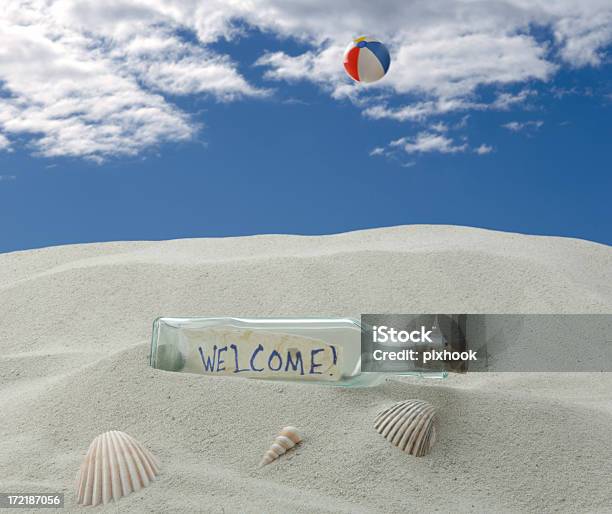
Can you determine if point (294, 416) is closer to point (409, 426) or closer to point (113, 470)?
point (409, 426)

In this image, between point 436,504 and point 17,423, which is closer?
point 436,504

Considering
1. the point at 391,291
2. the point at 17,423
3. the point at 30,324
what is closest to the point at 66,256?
the point at 30,324

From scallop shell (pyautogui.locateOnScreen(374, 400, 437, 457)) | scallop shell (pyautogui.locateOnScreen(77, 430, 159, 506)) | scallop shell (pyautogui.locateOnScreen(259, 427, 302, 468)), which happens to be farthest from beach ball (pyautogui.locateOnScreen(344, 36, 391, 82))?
scallop shell (pyautogui.locateOnScreen(77, 430, 159, 506))

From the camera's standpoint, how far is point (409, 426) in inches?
112

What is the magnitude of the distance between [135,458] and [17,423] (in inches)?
37.0

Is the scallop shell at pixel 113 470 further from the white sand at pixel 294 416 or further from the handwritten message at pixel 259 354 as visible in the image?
the handwritten message at pixel 259 354

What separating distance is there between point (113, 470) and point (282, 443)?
24.7 inches

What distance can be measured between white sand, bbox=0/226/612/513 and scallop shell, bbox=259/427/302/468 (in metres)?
0.03

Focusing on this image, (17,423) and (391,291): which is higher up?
(391,291)

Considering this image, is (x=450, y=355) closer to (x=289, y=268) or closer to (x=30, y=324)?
(x=289, y=268)

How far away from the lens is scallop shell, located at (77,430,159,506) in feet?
8.37

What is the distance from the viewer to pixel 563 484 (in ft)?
9.23

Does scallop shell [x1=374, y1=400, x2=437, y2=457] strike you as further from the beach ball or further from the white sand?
the beach ball

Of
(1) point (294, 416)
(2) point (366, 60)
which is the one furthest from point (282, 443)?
(2) point (366, 60)
